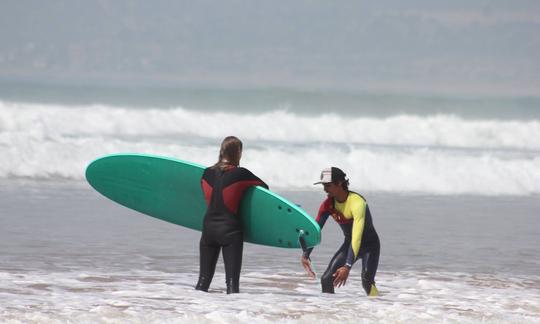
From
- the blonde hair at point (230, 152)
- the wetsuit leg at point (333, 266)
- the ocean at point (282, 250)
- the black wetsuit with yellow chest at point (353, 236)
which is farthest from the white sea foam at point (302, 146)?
the blonde hair at point (230, 152)

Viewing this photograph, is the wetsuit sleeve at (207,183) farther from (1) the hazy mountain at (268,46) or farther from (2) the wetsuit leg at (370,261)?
(1) the hazy mountain at (268,46)

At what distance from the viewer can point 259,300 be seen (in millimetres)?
7434

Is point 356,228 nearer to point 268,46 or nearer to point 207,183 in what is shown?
point 207,183

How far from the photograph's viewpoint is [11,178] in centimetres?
1802

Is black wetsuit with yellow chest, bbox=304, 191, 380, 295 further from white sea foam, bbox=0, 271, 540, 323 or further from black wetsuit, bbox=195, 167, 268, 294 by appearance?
black wetsuit, bbox=195, 167, 268, 294

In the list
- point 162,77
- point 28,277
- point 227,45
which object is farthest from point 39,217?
point 227,45

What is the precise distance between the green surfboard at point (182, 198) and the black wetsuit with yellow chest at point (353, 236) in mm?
168

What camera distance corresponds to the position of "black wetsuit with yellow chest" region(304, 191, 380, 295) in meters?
7.36

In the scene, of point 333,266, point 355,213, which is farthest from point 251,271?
point 355,213

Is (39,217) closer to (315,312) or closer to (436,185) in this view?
(315,312)

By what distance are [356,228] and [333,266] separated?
1.44ft

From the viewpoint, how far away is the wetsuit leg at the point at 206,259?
7547 millimetres

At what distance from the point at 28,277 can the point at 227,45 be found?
75.7 meters

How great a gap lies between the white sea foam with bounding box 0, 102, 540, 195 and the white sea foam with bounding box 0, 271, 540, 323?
9905mm
